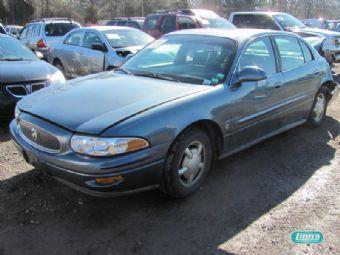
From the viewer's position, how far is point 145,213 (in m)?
3.76

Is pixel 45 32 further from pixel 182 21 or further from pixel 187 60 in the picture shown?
pixel 187 60

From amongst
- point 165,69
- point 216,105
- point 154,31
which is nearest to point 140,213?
point 216,105

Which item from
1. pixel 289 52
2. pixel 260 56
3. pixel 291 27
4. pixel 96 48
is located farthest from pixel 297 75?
pixel 291 27

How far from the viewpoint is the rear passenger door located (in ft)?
17.3

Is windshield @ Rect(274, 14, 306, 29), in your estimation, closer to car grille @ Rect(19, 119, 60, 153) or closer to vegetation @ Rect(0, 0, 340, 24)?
car grille @ Rect(19, 119, 60, 153)

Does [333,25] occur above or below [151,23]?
below

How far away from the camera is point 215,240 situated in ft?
11.1

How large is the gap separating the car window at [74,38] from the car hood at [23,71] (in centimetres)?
344

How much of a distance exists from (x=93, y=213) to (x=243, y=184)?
1.62 meters

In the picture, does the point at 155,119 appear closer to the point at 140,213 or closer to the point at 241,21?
the point at 140,213

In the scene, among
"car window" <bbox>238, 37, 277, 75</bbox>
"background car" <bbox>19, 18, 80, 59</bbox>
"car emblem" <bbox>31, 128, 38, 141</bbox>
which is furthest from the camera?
"background car" <bbox>19, 18, 80, 59</bbox>

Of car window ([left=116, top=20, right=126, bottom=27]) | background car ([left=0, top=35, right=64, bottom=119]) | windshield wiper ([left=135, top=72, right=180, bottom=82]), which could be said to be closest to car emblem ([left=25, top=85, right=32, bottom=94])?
background car ([left=0, top=35, right=64, bottom=119])

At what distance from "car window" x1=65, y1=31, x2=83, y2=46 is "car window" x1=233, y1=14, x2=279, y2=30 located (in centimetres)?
631

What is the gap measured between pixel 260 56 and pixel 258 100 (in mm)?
592
